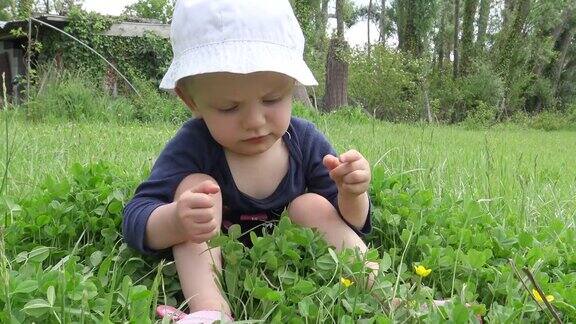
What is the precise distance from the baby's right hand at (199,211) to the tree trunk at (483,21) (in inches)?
1278

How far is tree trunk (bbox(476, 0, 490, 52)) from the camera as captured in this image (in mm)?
32219

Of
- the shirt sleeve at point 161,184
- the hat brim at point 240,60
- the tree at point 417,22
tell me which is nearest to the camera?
the hat brim at point 240,60

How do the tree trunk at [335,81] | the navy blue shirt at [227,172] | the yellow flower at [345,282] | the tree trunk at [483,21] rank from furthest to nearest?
the tree trunk at [483,21]
the tree trunk at [335,81]
the navy blue shirt at [227,172]
the yellow flower at [345,282]

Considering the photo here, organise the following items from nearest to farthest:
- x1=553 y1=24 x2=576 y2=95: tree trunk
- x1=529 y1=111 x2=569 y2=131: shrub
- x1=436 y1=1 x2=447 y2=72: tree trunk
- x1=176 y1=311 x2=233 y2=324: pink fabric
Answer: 1. x1=176 y1=311 x2=233 y2=324: pink fabric
2. x1=529 y1=111 x2=569 y2=131: shrub
3. x1=553 y1=24 x2=576 y2=95: tree trunk
4. x1=436 y1=1 x2=447 y2=72: tree trunk

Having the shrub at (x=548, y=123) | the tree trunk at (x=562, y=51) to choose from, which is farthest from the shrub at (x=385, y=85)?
the tree trunk at (x=562, y=51)

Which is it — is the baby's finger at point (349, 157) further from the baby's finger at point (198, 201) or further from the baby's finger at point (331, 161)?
the baby's finger at point (198, 201)

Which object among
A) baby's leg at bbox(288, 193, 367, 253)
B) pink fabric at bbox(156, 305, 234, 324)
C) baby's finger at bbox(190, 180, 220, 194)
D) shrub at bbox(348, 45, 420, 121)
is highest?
baby's finger at bbox(190, 180, 220, 194)

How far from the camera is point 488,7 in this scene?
1334 inches

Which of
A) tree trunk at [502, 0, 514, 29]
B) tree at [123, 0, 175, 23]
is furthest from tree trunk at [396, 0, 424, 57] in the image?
tree at [123, 0, 175, 23]

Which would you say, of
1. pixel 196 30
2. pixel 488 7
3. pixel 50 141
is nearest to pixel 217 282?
pixel 196 30

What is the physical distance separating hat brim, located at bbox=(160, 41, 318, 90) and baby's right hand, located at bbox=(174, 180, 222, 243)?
33cm

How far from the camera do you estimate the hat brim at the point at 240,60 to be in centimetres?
158

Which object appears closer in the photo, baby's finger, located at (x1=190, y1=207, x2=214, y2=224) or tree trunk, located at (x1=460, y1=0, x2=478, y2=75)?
baby's finger, located at (x1=190, y1=207, x2=214, y2=224)

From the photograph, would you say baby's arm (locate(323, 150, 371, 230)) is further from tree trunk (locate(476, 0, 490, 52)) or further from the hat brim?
tree trunk (locate(476, 0, 490, 52))
